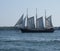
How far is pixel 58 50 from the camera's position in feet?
152

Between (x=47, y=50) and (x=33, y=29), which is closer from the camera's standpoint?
(x=47, y=50)

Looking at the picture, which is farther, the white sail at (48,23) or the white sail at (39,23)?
the white sail at (39,23)

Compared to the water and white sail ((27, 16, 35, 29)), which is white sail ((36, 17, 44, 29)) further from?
the water

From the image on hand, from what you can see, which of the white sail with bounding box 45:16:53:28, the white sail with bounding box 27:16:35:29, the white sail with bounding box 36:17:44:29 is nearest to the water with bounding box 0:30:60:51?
the white sail with bounding box 45:16:53:28

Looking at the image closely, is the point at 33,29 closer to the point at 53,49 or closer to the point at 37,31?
the point at 37,31

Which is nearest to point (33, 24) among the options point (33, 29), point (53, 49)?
point (33, 29)

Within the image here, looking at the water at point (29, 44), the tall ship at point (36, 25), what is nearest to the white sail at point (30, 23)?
the tall ship at point (36, 25)

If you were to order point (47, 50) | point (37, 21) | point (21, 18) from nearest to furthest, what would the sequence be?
point (47, 50)
point (21, 18)
point (37, 21)

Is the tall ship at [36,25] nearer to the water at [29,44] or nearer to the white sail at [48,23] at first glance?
the white sail at [48,23]

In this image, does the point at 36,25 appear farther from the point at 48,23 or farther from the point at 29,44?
the point at 29,44

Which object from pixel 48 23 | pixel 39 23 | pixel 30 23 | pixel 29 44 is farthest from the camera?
pixel 39 23

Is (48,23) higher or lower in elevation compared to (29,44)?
lower

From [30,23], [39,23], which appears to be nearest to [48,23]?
[39,23]

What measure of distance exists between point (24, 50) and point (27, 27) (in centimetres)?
7271
